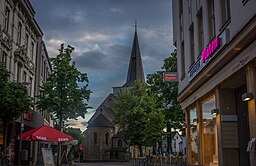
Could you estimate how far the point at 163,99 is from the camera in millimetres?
39750

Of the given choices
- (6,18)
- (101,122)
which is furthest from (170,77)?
(101,122)

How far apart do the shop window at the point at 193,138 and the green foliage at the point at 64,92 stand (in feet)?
30.0

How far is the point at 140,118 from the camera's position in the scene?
2090 inches

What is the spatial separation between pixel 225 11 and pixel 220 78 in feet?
8.28

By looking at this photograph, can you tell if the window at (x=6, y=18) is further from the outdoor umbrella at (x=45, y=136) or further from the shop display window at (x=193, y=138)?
the shop display window at (x=193, y=138)

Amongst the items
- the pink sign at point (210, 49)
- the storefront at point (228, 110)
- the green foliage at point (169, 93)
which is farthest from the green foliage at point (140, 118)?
the pink sign at point (210, 49)

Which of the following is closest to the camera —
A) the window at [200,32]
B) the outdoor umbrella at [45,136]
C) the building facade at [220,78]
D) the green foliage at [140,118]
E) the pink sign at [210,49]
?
the building facade at [220,78]

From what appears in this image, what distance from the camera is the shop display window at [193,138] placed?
19575 millimetres

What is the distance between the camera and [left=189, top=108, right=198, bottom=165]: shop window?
19594 millimetres

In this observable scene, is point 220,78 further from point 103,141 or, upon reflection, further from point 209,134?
point 103,141

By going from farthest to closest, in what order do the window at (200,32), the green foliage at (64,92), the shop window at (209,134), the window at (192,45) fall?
the green foliage at (64,92)
the window at (192,45)
the window at (200,32)
the shop window at (209,134)

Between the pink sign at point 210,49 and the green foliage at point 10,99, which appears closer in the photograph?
the pink sign at point 210,49

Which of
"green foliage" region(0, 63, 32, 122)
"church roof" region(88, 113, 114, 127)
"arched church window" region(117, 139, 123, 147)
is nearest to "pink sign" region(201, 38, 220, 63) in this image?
"green foliage" region(0, 63, 32, 122)

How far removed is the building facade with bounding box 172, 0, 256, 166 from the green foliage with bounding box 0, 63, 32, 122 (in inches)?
334
